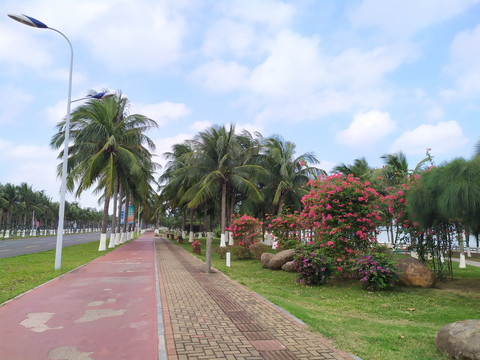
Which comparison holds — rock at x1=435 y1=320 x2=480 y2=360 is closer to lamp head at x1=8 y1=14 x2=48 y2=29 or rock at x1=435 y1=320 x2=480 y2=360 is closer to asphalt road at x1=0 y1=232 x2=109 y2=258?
lamp head at x1=8 y1=14 x2=48 y2=29

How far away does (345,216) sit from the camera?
11.0 meters

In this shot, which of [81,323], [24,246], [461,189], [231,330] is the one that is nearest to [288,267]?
[461,189]

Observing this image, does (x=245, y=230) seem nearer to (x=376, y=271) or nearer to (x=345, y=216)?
(x=345, y=216)

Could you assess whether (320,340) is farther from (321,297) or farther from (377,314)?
(321,297)

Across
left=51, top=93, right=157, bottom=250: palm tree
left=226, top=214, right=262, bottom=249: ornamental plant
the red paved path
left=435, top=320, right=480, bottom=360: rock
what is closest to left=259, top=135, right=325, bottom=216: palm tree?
left=226, top=214, right=262, bottom=249: ornamental plant

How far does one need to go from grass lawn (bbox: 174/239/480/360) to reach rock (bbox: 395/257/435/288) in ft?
0.94

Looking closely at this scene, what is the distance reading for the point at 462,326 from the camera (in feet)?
14.8

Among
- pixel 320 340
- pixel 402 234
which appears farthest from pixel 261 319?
pixel 402 234

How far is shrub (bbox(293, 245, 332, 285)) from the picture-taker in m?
10.4

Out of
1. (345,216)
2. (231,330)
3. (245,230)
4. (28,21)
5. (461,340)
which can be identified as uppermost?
(28,21)

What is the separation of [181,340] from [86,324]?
1880 millimetres

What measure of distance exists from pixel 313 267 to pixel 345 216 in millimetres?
2011

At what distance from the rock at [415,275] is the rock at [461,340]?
220 inches

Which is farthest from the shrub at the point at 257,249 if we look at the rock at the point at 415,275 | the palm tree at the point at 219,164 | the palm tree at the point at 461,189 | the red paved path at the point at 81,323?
the palm tree at the point at 461,189
